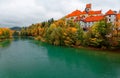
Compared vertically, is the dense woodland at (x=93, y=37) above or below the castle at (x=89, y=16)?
below

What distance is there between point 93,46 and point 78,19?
22483 mm

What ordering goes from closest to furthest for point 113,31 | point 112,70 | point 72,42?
point 112,70
point 113,31
point 72,42

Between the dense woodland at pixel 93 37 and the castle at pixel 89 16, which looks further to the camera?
the castle at pixel 89 16

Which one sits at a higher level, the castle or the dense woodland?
the castle

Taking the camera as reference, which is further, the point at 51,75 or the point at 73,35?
the point at 73,35

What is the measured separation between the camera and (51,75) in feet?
59.4

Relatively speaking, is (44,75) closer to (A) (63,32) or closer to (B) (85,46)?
(B) (85,46)

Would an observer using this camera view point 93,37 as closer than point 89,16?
Yes

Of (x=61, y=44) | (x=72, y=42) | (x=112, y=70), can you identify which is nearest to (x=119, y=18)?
(x=72, y=42)

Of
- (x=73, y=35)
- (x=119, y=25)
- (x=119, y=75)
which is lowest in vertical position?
(x=119, y=75)

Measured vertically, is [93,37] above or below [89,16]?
below

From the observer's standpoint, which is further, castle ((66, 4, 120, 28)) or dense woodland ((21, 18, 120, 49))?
castle ((66, 4, 120, 28))

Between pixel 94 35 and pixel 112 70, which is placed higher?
pixel 94 35

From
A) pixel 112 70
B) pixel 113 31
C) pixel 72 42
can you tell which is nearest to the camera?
pixel 112 70
